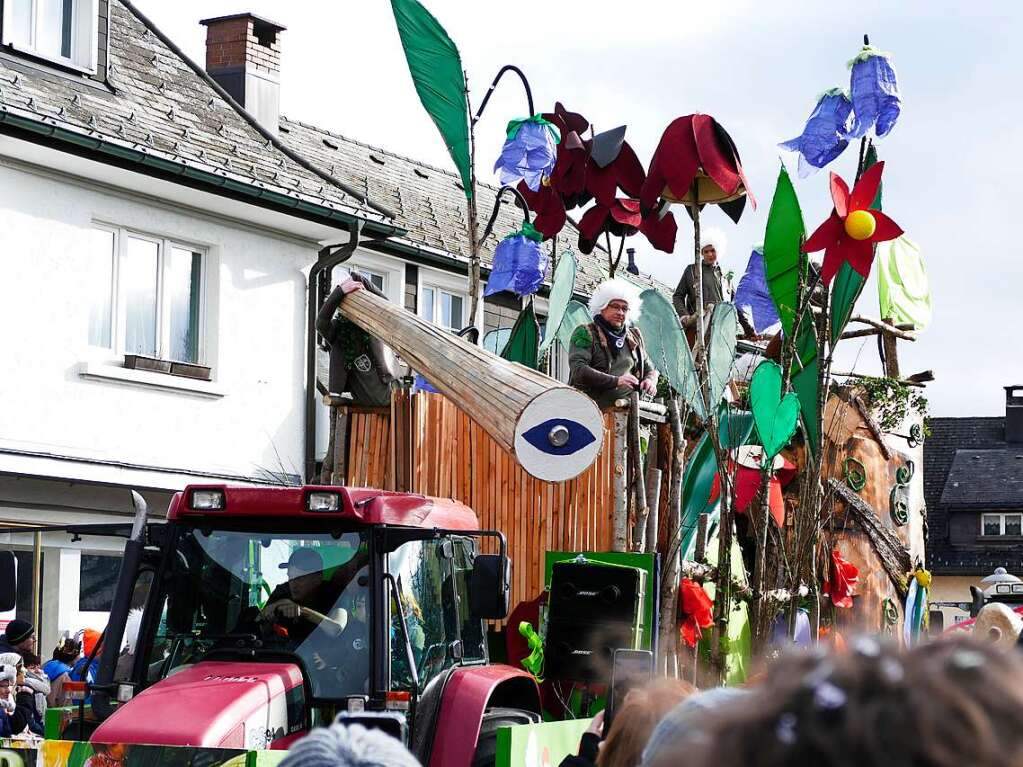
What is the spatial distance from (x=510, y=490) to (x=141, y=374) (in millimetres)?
7179

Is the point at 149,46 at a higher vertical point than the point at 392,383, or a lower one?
higher

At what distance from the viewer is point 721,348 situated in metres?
10.3

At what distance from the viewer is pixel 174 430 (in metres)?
16.4

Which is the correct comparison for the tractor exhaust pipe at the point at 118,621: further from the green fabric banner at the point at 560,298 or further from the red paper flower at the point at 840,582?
the red paper flower at the point at 840,582

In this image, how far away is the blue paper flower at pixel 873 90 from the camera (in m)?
10.0

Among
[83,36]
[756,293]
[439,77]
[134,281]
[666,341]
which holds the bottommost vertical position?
[666,341]

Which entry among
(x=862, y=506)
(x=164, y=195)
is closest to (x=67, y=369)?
(x=164, y=195)

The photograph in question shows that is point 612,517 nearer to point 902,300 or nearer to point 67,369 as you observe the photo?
point 902,300

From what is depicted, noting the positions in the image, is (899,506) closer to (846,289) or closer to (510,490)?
(846,289)

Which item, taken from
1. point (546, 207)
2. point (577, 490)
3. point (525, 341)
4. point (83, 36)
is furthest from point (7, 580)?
point (83, 36)

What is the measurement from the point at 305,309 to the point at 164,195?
2.31m

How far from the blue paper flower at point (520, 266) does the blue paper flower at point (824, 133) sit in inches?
82.7

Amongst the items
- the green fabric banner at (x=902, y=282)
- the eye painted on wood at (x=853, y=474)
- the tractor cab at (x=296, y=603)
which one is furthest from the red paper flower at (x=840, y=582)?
the tractor cab at (x=296, y=603)

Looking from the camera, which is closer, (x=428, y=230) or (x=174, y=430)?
(x=174, y=430)
